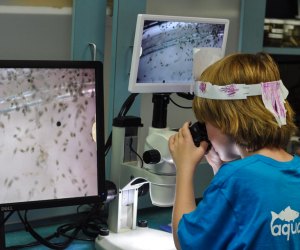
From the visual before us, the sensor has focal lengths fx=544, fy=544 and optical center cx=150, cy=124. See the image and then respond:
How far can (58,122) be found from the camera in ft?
5.06

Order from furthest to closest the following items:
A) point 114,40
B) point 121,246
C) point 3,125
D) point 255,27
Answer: point 255,27
point 114,40
point 121,246
point 3,125

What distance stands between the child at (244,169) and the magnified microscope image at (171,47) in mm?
325

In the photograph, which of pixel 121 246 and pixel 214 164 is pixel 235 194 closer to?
pixel 214 164

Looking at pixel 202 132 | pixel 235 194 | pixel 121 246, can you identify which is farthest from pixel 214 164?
pixel 121 246

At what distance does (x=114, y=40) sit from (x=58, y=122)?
544mm

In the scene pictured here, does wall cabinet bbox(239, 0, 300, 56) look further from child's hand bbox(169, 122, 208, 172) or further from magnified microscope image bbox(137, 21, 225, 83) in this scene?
child's hand bbox(169, 122, 208, 172)

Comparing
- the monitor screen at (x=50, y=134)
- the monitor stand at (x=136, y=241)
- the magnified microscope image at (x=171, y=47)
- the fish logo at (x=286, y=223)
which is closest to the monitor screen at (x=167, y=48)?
the magnified microscope image at (x=171, y=47)

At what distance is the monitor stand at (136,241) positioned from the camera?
5.44 ft

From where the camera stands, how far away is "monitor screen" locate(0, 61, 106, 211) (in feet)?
4.85

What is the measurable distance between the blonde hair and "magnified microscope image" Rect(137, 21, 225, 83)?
340 mm

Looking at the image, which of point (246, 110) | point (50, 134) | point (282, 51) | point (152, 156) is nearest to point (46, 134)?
point (50, 134)

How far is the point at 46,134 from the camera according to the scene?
1526 mm

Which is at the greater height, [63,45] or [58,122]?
[63,45]

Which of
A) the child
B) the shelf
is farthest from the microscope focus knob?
the shelf
